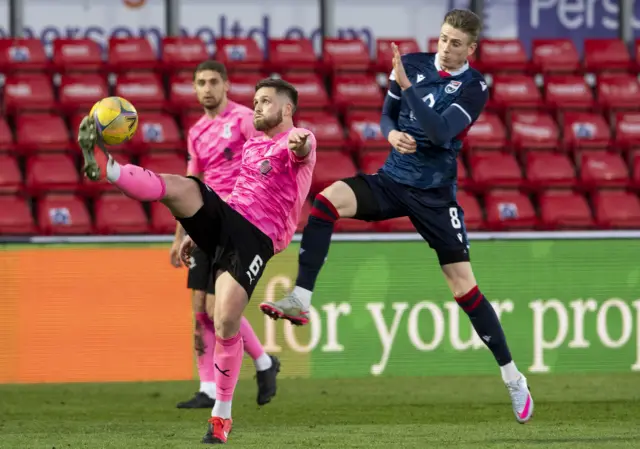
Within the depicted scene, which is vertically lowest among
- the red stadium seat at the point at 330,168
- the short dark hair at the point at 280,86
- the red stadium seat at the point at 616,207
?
the red stadium seat at the point at 616,207

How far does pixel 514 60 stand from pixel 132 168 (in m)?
8.20

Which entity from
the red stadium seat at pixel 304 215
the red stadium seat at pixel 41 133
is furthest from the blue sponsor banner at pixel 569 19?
the red stadium seat at pixel 41 133

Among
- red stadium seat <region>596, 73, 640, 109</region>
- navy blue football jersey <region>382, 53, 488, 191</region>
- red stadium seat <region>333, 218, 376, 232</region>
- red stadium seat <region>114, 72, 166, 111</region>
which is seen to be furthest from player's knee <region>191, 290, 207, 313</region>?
red stadium seat <region>596, 73, 640, 109</region>

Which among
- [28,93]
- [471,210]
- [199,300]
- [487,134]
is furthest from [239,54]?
[199,300]

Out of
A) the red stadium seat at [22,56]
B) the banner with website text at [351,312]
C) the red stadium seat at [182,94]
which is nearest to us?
the banner with website text at [351,312]

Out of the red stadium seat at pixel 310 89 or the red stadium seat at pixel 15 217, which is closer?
the red stadium seat at pixel 15 217

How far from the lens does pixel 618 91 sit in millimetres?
12930

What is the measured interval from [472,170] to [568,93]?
178cm

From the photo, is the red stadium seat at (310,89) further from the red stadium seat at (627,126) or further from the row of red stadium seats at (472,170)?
the red stadium seat at (627,126)

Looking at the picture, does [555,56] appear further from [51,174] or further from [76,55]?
[51,174]

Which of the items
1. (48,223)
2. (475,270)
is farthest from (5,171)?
(475,270)

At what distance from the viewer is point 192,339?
929 cm

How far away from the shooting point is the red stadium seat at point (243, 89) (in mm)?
11883

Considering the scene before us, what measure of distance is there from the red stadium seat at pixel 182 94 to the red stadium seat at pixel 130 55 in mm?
291
